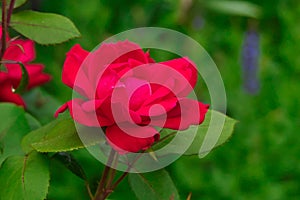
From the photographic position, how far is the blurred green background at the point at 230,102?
1.26 metres

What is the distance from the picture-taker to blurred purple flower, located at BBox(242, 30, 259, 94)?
1473mm

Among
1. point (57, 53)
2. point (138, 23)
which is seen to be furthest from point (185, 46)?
point (57, 53)

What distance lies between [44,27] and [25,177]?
0.46 feet

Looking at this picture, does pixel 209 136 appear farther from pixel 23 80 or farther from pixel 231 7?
pixel 231 7

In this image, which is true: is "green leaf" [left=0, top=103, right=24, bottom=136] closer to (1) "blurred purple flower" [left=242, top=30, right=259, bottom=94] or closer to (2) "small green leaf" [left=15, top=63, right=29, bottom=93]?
(2) "small green leaf" [left=15, top=63, right=29, bottom=93]

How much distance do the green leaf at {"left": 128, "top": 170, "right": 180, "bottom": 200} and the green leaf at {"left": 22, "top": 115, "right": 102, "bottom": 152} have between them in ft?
0.23

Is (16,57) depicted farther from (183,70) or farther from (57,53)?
(57,53)

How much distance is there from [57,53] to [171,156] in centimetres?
80

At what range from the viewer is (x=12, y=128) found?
0.67m

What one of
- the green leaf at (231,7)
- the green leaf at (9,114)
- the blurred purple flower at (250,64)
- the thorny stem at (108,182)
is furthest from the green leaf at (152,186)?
the green leaf at (231,7)

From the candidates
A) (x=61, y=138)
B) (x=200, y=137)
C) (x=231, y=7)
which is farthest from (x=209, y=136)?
(x=231, y=7)

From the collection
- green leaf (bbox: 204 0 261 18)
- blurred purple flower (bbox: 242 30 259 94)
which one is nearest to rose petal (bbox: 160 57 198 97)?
blurred purple flower (bbox: 242 30 259 94)

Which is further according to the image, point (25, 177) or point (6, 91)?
point (6, 91)

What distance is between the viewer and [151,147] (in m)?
0.59
